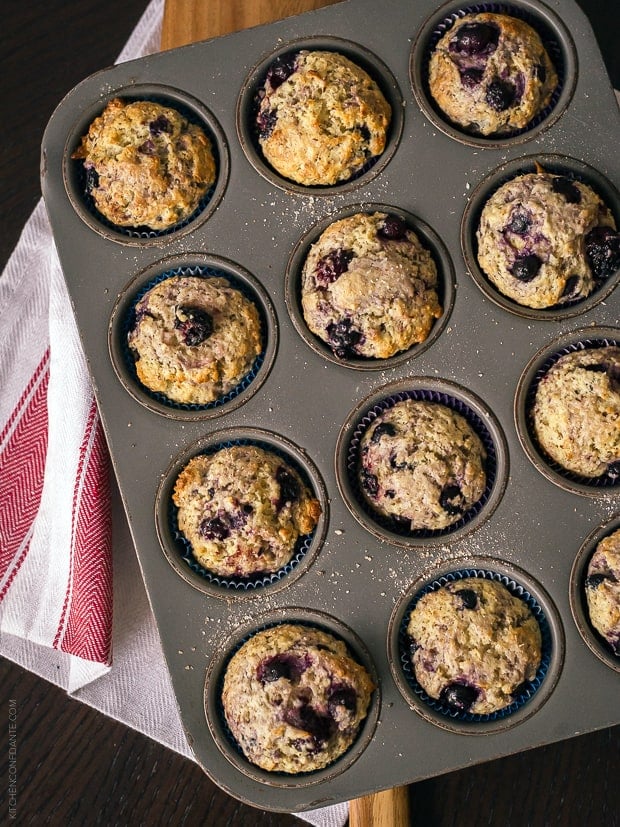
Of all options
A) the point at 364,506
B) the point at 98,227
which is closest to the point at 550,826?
the point at 364,506

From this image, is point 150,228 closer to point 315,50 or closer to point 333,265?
point 333,265

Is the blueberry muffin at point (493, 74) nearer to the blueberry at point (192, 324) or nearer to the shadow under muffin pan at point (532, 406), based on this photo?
the shadow under muffin pan at point (532, 406)

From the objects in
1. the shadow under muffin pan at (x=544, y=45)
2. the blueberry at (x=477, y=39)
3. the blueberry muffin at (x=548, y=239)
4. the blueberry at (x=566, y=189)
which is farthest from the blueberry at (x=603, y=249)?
the blueberry at (x=477, y=39)

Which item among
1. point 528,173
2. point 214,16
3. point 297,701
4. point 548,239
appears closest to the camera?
point 297,701

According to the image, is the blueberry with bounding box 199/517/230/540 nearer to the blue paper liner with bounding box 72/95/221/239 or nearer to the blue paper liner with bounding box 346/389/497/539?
the blue paper liner with bounding box 346/389/497/539

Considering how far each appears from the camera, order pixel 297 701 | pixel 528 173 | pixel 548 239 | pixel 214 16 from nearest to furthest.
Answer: pixel 297 701, pixel 548 239, pixel 528 173, pixel 214 16

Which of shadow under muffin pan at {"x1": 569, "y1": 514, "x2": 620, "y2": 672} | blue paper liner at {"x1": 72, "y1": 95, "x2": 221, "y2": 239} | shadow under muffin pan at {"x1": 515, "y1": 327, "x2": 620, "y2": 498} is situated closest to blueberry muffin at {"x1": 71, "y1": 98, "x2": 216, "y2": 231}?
blue paper liner at {"x1": 72, "y1": 95, "x2": 221, "y2": 239}

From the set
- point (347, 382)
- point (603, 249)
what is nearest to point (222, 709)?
point (347, 382)

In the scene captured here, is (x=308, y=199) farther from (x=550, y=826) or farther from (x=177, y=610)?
(x=550, y=826)
